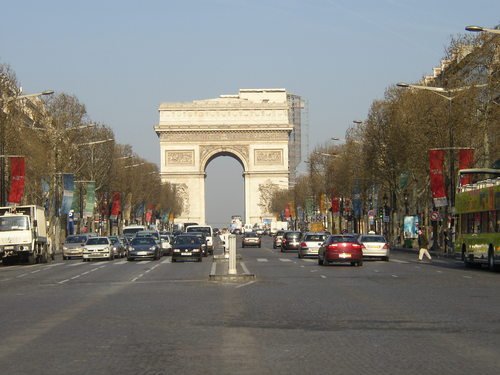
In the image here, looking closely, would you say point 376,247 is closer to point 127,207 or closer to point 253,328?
point 253,328

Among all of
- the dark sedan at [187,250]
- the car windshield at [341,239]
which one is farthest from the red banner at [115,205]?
the car windshield at [341,239]

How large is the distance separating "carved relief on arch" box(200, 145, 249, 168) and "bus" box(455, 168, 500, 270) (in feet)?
396

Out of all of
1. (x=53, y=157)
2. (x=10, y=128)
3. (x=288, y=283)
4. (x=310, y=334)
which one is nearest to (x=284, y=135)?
(x=53, y=157)

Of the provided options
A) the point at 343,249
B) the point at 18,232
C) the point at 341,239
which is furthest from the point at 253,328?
the point at 18,232

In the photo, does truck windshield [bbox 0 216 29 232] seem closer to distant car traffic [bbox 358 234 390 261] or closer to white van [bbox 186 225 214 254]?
distant car traffic [bbox 358 234 390 261]

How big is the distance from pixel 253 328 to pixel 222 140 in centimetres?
15278

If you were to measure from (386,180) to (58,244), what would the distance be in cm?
2694

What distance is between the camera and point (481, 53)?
63344 millimetres

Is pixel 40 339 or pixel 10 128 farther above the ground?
pixel 10 128

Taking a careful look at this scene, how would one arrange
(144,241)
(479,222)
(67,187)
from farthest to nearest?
(67,187) < (144,241) < (479,222)

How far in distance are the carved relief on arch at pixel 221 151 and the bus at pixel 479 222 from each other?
121 metres

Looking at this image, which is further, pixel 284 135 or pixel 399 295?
pixel 284 135

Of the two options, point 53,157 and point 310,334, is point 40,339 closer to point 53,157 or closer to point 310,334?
point 310,334

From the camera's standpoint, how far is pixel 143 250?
64250mm
